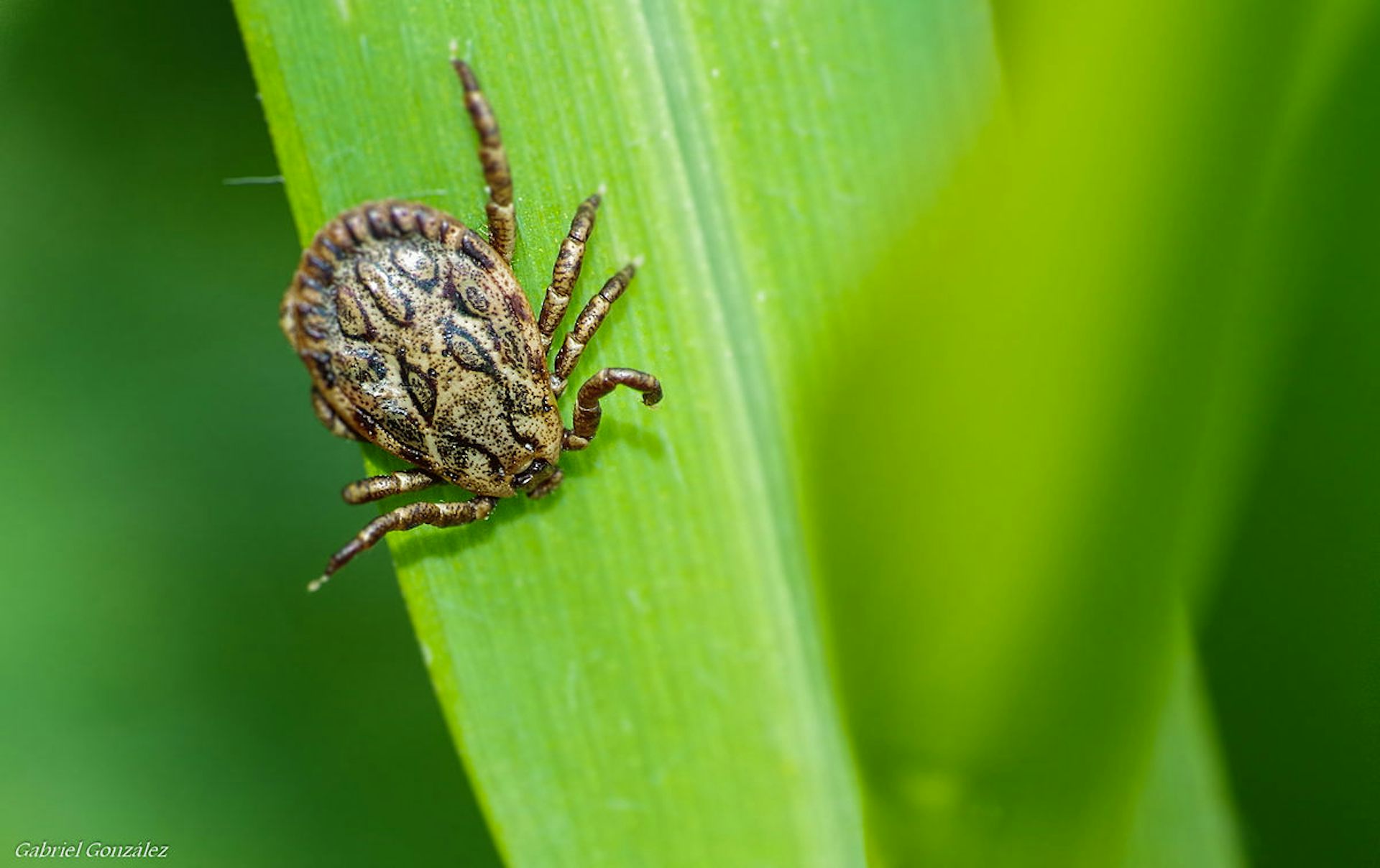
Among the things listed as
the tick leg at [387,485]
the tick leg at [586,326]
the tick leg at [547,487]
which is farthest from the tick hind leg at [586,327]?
the tick leg at [387,485]

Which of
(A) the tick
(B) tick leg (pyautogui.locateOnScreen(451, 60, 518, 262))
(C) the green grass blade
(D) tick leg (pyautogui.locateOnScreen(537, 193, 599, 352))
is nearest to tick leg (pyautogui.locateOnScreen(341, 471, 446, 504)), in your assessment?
(A) the tick

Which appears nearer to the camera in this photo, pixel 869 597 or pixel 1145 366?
pixel 1145 366

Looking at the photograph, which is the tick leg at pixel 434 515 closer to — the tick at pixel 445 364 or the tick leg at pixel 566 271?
the tick at pixel 445 364

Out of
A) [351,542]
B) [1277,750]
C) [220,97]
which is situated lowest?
[1277,750]

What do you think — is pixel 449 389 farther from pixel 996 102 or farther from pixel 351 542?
pixel 996 102

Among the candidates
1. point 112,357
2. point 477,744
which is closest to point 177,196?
point 112,357

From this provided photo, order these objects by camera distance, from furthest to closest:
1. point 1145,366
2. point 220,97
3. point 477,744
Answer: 1. point 220,97
2. point 477,744
3. point 1145,366

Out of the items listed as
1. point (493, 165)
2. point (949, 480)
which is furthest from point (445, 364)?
point (949, 480)
